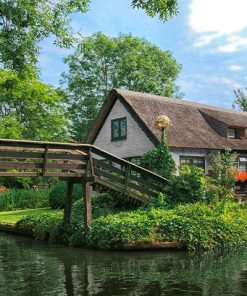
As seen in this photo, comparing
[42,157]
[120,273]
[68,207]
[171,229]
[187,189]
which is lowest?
[120,273]

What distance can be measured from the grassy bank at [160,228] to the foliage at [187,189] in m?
0.79

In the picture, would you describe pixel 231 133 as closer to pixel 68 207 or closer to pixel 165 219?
pixel 68 207

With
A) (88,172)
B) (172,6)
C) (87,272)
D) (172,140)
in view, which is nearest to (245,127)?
(172,140)

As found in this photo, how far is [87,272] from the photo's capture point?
10.7 m

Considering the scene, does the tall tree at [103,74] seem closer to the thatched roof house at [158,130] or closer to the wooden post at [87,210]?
the thatched roof house at [158,130]

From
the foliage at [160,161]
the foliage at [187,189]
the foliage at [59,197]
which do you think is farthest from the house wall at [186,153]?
the foliage at [187,189]

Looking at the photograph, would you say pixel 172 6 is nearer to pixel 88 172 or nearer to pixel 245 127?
pixel 88 172

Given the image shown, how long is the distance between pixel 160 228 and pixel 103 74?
118 feet

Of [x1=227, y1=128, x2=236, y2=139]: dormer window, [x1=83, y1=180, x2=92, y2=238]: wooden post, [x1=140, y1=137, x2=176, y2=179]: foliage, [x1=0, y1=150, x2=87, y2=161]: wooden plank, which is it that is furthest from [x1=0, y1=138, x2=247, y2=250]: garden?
[x1=227, y1=128, x2=236, y2=139]: dormer window

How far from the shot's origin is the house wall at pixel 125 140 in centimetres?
2762

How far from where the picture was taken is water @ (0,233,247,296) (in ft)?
29.0

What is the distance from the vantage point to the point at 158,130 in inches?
1066

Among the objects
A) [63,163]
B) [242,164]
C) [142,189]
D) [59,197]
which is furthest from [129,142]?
[63,163]

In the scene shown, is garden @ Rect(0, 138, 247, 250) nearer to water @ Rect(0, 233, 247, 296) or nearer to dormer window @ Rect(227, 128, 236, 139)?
water @ Rect(0, 233, 247, 296)
